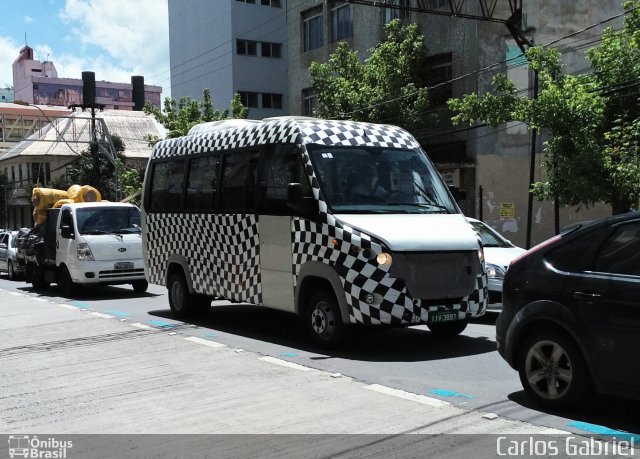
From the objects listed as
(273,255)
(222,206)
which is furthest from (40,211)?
(273,255)

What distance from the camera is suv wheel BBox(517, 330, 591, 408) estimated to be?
5664 mm

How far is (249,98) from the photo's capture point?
43125mm

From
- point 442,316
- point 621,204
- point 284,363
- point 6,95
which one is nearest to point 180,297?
point 284,363

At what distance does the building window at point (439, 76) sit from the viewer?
26.6 metres

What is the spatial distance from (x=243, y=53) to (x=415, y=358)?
37697mm

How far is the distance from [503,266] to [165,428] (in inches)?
268

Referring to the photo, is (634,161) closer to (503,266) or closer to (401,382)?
(503,266)

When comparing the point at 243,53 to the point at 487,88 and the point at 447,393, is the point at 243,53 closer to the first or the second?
the point at 487,88

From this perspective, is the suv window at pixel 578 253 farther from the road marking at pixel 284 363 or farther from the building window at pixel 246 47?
the building window at pixel 246 47

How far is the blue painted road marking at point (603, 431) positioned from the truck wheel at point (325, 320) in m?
3.36

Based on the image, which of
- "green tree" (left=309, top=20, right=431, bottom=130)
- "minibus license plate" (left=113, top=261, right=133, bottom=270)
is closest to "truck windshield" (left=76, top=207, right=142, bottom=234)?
"minibus license plate" (left=113, top=261, right=133, bottom=270)

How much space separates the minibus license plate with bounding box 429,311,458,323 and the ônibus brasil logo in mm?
4204

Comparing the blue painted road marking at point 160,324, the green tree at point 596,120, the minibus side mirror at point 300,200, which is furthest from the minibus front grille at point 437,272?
the green tree at point 596,120

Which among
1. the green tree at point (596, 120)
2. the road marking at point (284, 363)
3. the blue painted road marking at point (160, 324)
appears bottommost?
the blue painted road marking at point (160, 324)
